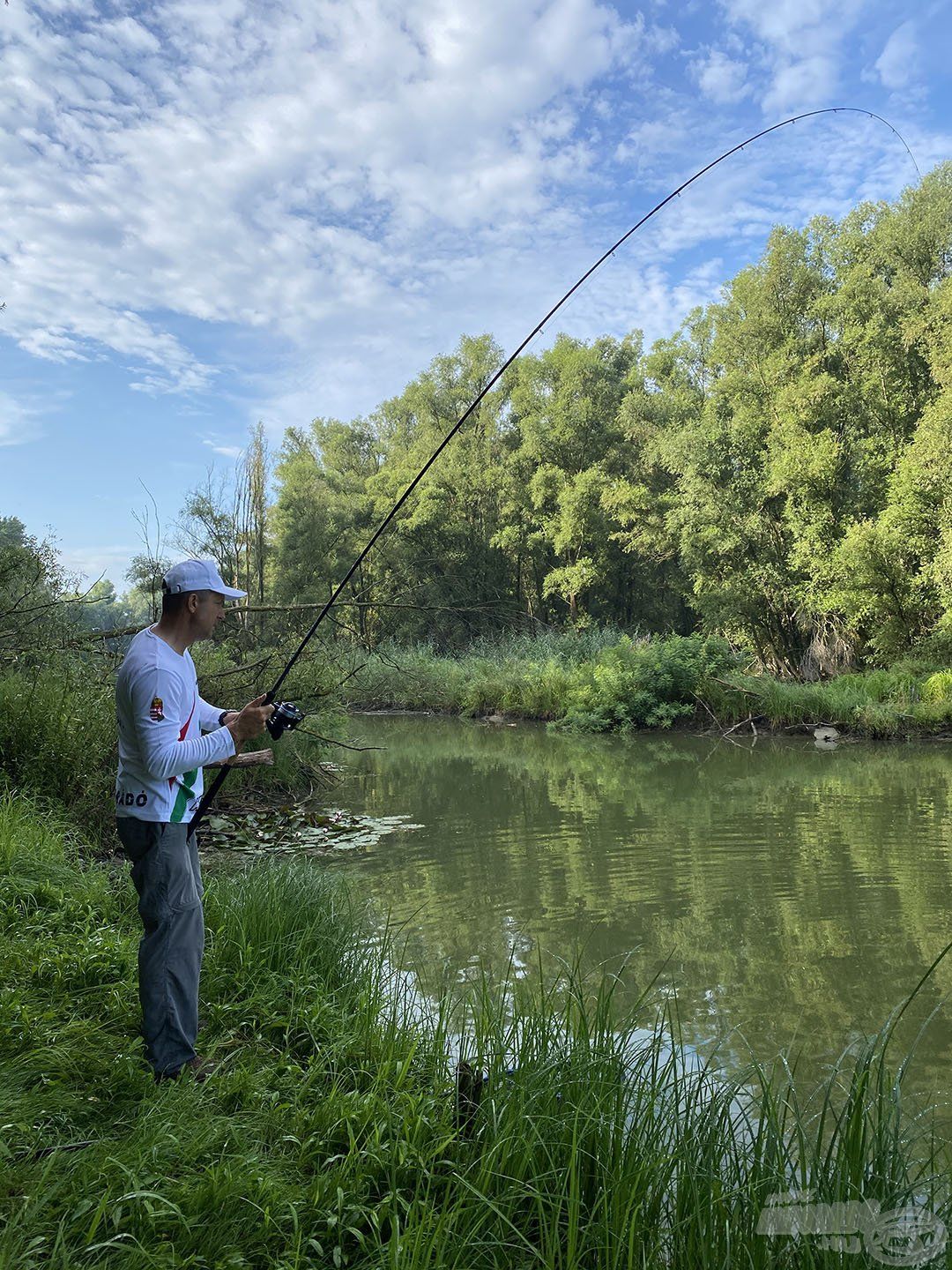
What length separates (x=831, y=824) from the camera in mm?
8750

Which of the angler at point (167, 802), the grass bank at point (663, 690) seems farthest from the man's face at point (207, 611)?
the grass bank at point (663, 690)

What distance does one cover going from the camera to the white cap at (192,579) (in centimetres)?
283

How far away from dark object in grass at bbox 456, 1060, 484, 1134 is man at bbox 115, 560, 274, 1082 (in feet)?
2.97

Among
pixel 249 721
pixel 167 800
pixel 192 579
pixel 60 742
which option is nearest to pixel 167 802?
pixel 167 800

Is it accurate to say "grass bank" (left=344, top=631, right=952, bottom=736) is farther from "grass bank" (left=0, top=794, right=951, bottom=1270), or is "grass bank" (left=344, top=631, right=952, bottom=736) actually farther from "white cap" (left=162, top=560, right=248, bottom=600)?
"white cap" (left=162, top=560, right=248, bottom=600)

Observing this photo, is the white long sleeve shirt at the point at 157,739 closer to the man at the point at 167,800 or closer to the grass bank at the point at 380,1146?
the man at the point at 167,800

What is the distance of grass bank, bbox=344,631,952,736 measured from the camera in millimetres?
15766

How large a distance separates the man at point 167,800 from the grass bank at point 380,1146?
0.21 metres

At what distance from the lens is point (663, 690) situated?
18344 mm

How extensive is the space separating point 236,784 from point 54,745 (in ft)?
9.85

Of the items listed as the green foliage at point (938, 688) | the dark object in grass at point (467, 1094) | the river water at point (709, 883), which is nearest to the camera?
the dark object in grass at point (467, 1094)

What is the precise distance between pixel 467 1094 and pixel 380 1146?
0.31 meters

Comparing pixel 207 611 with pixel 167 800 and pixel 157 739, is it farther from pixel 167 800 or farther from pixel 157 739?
pixel 167 800

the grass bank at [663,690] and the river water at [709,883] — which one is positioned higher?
the grass bank at [663,690]
